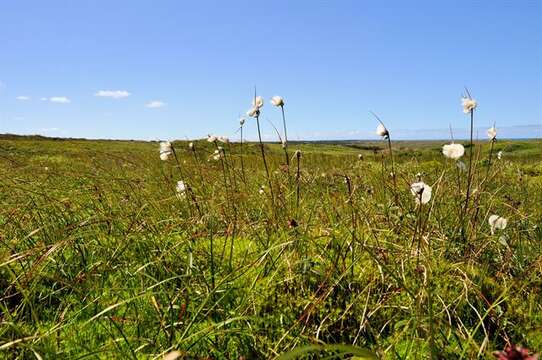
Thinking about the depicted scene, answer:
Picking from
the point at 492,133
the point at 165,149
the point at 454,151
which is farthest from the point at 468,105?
the point at 165,149

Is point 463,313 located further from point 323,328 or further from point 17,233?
point 17,233

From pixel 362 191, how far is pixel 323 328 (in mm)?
4168

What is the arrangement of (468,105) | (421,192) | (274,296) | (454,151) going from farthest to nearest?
(468,105), (274,296), (454,151), (421,192)

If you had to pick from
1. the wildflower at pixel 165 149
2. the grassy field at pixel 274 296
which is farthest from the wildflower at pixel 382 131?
the wildflower at pixel 165 149

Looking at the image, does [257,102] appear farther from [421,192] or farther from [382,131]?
[421,192]

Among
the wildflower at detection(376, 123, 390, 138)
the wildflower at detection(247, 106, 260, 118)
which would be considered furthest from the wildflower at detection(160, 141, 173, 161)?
the wildflower at detection(376, 123, 390, 138)

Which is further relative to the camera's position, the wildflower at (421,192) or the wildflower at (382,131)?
the wildflower at (382,131)

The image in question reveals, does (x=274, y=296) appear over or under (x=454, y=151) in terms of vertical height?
under

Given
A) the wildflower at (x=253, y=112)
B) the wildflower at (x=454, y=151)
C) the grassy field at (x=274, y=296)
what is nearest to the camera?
the grassy field at (x=274, y=296)

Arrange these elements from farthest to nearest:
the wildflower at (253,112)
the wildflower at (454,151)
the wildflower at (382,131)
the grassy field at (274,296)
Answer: the wildflower at (253,112) → the wildflower at (382,131) → the wildflower at (454,151) → the grassy field at (274,296)

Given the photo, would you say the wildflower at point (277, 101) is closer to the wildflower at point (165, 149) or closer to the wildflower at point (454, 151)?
the wildflower at point (165, 149)

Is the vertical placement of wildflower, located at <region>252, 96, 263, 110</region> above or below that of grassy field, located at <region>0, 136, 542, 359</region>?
above

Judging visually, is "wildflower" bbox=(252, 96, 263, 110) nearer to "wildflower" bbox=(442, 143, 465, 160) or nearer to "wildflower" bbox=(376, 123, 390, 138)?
"wildflower" bbox=(376, 123, 390, 138)

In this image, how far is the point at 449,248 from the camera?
333cm
